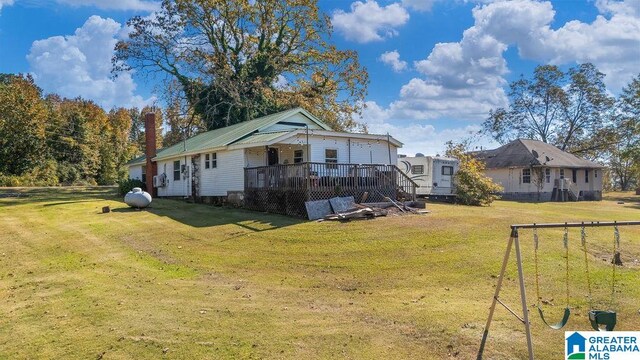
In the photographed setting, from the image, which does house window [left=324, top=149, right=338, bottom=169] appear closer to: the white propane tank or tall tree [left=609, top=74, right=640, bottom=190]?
the white propane tank

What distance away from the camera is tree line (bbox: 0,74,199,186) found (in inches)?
1475

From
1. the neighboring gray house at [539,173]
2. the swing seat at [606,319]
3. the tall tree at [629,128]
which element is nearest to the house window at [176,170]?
the swing seat at [606,319]

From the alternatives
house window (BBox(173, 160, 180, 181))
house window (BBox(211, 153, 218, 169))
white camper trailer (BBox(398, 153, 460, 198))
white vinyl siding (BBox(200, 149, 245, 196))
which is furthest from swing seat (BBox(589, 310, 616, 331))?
house window (BBox(173, 160, 180, 181))

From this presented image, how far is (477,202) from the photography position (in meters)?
22.6

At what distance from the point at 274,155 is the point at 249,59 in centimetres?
→ 1690

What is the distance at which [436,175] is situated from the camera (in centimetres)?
2545

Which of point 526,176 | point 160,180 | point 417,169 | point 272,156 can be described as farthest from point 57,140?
point 526,176

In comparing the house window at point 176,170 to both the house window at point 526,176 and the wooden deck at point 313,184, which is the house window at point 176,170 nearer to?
the wooden deck at point 313,184

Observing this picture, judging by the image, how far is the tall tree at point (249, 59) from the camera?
33.2 metres

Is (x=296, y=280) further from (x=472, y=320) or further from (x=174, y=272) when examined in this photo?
(x=472, y=320)

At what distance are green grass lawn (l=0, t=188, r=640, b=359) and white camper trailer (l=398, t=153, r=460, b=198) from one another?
33.9 ft

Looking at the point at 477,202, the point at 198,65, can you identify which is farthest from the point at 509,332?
the point at 198,65

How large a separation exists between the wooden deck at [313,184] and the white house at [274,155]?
0.05 metres

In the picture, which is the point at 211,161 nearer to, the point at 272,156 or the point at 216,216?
the point at 272,156
